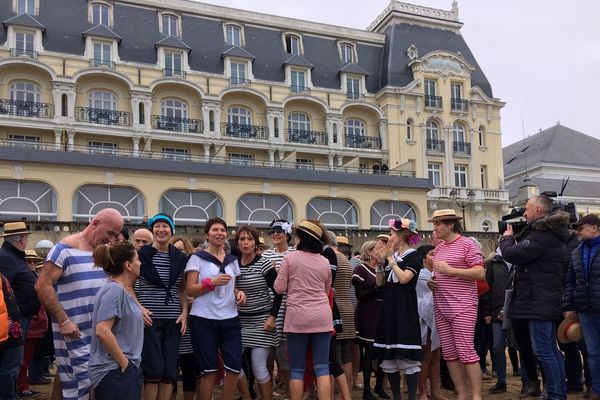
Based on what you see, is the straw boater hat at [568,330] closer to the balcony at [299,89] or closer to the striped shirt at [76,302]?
the striped shirt at [76,302]

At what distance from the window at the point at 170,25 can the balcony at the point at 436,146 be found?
17.0 m

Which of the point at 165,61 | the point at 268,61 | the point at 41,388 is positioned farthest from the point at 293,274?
the point at 268,61

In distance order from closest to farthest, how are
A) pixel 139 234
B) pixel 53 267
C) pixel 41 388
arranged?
pixel 53 267
pixel 139 234
pixel 41 388

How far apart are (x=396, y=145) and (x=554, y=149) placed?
71.6 ft

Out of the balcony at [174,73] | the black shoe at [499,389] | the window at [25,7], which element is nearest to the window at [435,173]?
the balcony at [174,73]

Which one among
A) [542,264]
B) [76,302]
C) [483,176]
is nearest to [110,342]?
[76,302]

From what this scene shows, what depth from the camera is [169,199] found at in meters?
25.6

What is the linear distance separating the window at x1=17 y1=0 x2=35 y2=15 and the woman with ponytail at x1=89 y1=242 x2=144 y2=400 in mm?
31246

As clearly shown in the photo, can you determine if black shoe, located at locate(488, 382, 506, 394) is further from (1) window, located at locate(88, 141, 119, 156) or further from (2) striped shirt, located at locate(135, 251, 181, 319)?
(1) window, located at locate(88, 141, 119, 156)

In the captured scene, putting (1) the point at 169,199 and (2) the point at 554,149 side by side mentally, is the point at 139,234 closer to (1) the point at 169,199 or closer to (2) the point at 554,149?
(1) the point at 169,199

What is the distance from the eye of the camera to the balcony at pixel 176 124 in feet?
105

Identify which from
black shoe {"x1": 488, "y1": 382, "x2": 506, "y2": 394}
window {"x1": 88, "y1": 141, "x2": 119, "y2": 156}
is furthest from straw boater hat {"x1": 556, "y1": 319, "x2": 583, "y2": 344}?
window {"x1": 88, "y1": 141, "x2": 119, "y2": 156}

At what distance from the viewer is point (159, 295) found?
5.74 meters

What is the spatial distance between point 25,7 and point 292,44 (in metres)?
15.5
